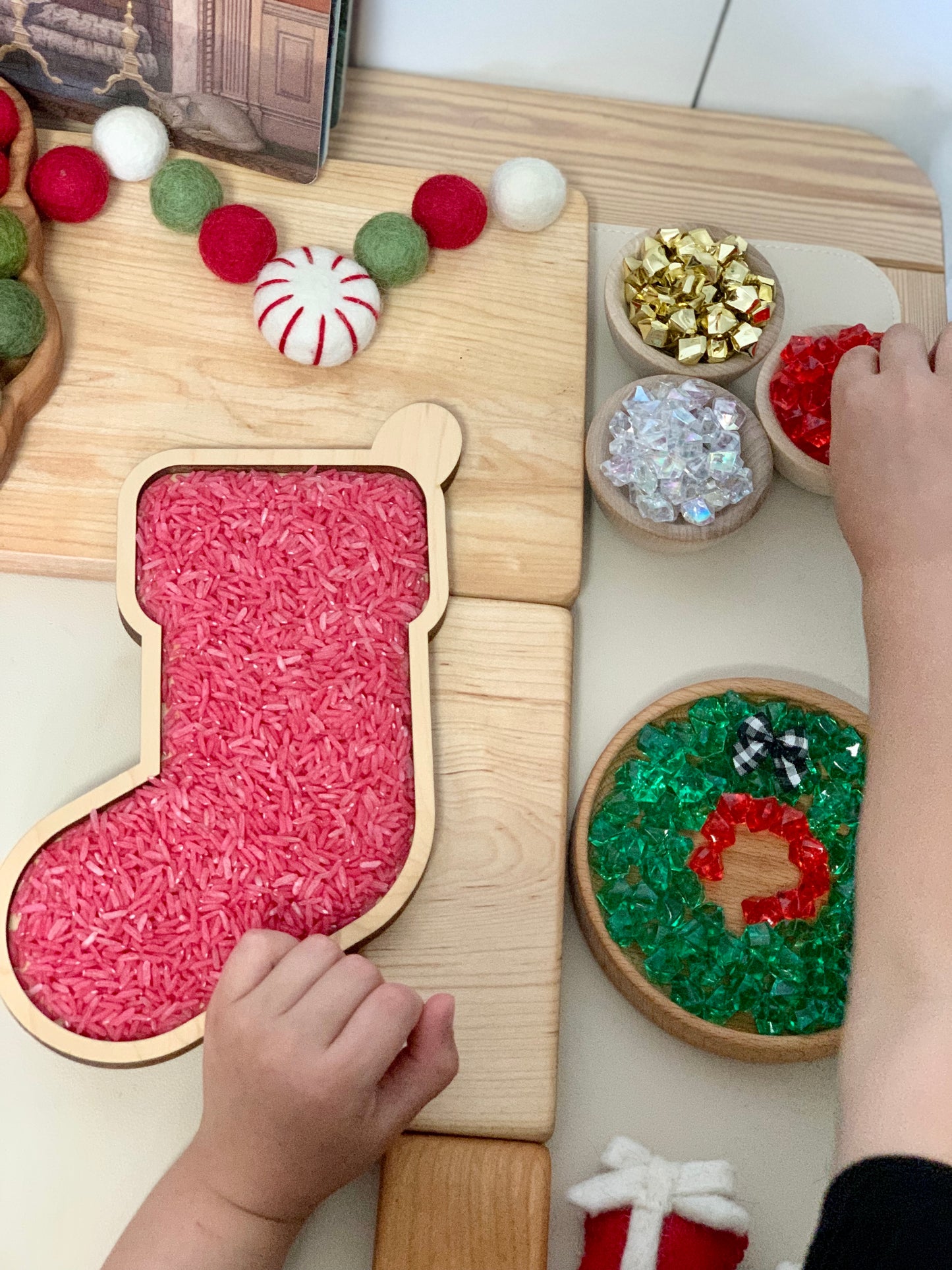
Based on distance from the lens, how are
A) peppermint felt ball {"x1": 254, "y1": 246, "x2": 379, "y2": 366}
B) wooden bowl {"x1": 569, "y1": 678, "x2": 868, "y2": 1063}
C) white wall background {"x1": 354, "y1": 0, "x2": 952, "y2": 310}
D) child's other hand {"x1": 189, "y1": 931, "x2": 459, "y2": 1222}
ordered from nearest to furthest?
child's other hand {"x1": 189, "y1": 931, "x2": 459, "y2": 1222}, wooden bowl {"x1": 569, "y1": 678, "x2": 868, "y2": 1063}, peppermint felt ball {"x1": 254, "y1": 246, "x2": 379, "y2": 366}, white wall background {"x1": 354, "y1": 0, "x2": 952, "y2": 310}

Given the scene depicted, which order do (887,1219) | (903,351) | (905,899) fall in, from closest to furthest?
(887,1219) < (905,899) < (903,351)

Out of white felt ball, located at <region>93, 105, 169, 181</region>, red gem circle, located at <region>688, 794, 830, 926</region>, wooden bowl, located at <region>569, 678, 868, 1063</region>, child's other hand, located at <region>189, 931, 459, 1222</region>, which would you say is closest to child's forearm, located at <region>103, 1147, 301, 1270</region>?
child's other hand, located at <region>189, 931, 459, 1222</region>

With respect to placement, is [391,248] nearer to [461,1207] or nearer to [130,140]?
[130,140]

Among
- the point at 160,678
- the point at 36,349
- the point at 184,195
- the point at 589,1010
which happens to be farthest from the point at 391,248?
the point at 589,1010

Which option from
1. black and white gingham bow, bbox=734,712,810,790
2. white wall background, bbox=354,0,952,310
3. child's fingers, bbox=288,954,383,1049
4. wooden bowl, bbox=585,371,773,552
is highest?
white wall background, bbox=354,0,952,310

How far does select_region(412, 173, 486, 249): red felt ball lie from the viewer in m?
0.91

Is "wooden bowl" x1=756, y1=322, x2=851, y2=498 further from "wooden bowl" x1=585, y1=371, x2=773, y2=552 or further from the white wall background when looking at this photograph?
the white wall background

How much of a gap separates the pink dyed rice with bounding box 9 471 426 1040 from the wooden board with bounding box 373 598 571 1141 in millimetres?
37

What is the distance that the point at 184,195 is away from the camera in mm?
896

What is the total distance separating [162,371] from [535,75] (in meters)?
0.46

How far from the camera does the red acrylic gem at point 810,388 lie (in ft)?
2.82

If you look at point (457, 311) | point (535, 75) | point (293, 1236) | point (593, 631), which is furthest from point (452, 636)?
point (535, 75)

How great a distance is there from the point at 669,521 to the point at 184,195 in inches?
18.5

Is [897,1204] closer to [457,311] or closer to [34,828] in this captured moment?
[34,828]
